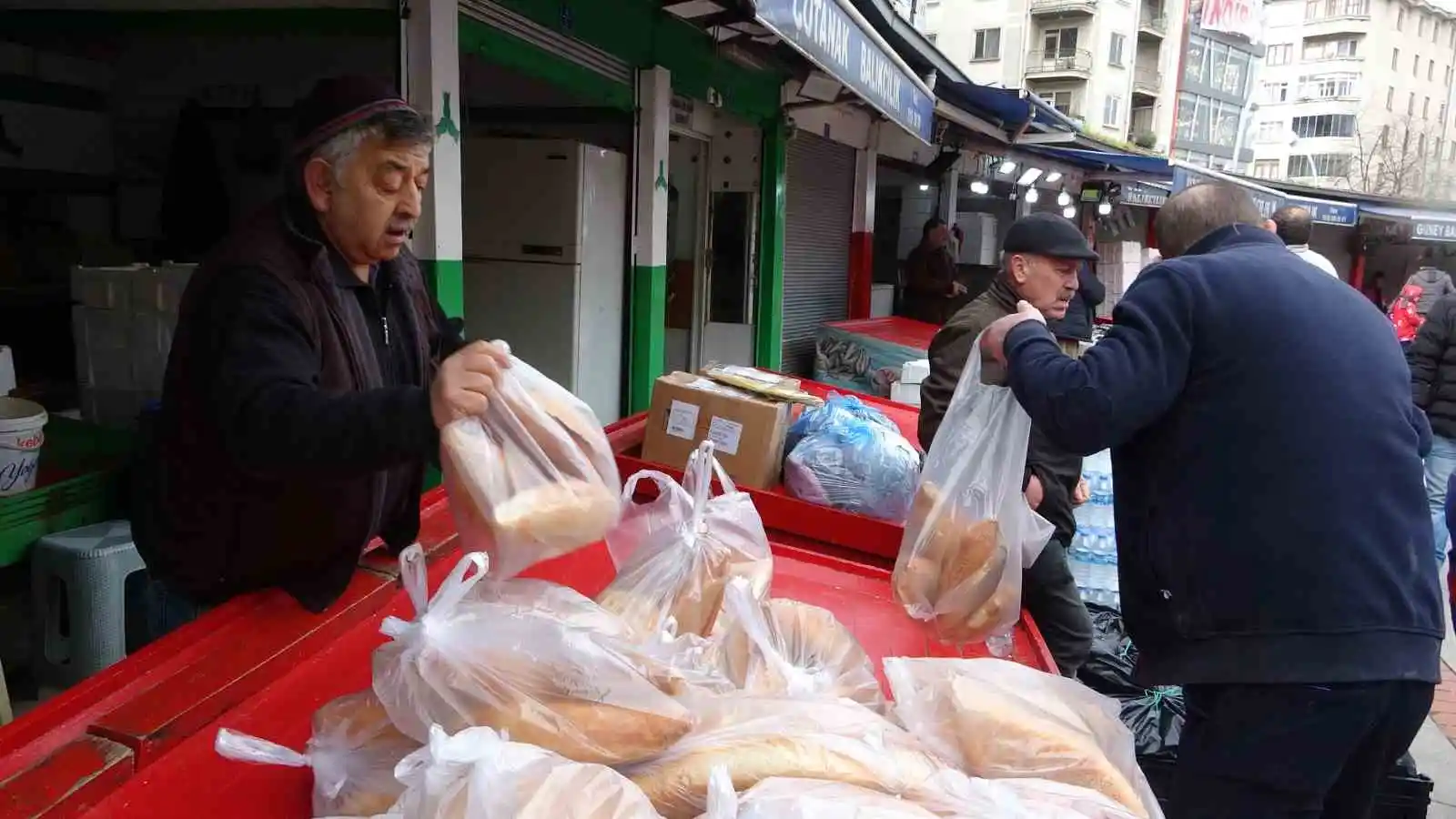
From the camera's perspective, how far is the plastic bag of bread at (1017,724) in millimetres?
1243

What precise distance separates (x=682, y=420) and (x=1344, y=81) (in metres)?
78.0

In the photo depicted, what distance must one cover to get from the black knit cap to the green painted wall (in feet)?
19.8

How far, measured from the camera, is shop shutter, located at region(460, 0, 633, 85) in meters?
3.95

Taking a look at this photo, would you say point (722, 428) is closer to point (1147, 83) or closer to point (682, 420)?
point (682, 420)

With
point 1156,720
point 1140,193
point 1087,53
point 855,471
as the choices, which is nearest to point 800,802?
point 855,471

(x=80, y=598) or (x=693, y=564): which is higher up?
(x=693, y=564)

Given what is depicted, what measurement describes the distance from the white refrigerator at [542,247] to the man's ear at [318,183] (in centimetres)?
348

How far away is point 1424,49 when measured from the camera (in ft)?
221

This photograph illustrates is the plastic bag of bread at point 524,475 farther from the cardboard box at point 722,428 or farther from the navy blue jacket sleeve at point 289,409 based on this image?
the cardboard box at point 722,428

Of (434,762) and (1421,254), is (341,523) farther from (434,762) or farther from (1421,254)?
(1421,254)

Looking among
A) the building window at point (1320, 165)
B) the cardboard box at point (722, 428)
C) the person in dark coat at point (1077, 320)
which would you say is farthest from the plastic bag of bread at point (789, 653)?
the building window at point (1320, 165)

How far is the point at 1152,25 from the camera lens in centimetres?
4975

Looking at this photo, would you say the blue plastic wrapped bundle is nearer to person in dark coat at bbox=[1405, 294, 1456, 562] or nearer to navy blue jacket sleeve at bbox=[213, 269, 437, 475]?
navy blue jacket sleeve at bbox=[213, 269, 437, 475]

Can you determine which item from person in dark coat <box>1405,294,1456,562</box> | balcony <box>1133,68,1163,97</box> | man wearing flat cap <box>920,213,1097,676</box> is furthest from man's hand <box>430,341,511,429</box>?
balcony <box>1133,68,1163,97</box>
